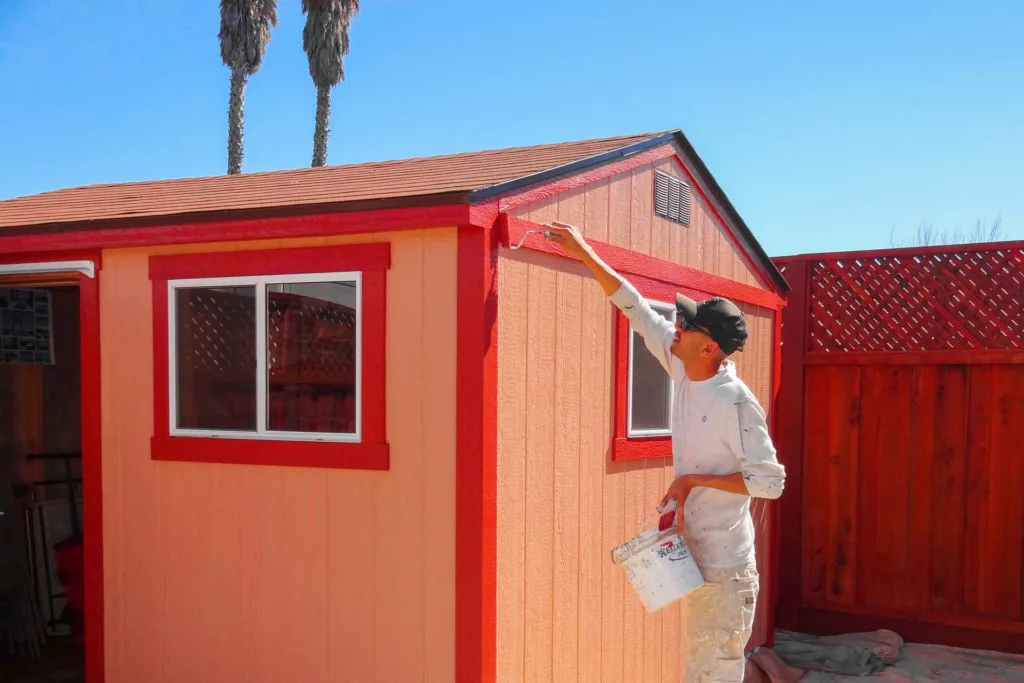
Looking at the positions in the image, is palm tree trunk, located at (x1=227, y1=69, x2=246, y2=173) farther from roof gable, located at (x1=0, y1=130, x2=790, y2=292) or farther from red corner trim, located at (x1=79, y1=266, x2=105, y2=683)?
red corner trim, located at (x1=79, y1=266, x2=105, y2=683)

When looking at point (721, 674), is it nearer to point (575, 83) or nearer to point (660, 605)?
point (660, 605)

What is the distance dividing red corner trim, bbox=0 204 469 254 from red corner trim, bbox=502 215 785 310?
332 millimetres

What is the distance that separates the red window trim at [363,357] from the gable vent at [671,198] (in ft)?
6.23

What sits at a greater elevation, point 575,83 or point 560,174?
point 575,83

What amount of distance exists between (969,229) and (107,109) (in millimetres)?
24603

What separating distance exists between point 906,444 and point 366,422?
4.23 meters

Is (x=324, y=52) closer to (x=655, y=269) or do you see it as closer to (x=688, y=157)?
(x=688, y=157)

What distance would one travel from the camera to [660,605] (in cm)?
313

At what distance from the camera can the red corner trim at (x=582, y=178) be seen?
3.77 meters

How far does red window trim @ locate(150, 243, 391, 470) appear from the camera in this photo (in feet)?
12.5

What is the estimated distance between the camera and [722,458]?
3250 mm

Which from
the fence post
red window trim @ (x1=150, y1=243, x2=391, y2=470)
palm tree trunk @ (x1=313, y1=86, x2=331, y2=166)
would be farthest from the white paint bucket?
palm tree trunk @ (x1=313, y1=86, x2=331, y2=166)

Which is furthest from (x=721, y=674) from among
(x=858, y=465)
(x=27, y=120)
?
(x=27, y=120)

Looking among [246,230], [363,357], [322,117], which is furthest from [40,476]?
[322,117]
